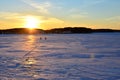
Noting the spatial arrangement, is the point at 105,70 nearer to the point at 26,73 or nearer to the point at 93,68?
the point at 93,68

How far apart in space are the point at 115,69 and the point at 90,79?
246 cm

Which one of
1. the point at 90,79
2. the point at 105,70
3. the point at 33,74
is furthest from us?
the point at 105,70

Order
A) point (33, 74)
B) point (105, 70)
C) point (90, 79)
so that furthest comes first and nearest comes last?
point (105, 70)
point (33, 74)
point (90, 79)

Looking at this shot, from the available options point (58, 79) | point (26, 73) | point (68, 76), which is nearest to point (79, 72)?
point (68, 76)

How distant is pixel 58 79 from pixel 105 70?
2.78 meters

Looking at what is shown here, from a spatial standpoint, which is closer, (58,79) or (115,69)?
(58,79)

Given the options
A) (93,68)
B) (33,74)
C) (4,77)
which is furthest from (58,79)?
(93,68)

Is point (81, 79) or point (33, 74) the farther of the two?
point (33, 74)

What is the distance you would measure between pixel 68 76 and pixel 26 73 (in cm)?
187

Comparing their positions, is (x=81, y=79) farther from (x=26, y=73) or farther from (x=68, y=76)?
(x=26, y=73)

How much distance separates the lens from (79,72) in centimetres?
1076

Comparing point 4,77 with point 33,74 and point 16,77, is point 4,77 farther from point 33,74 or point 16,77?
point 33,74

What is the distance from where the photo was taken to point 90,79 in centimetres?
938

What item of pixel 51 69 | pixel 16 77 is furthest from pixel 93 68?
pixel 16 77
